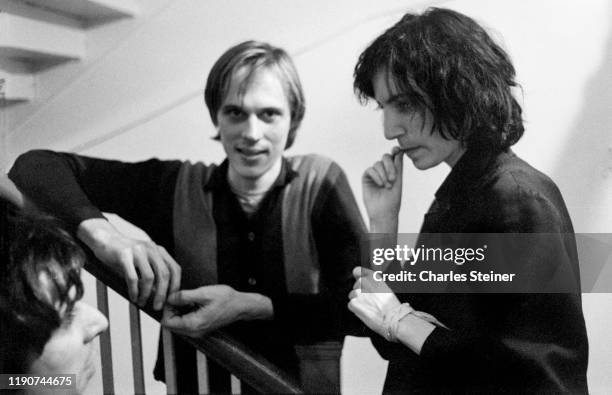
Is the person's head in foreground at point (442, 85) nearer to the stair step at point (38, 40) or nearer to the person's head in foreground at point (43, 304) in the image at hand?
the stair step at point (38, 40)

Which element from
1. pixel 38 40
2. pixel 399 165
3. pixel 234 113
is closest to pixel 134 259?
pixel 234 113

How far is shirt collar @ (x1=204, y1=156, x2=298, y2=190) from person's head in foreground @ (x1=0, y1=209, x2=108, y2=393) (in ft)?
1.18

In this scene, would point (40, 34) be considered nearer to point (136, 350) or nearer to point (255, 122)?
point (255, 122)

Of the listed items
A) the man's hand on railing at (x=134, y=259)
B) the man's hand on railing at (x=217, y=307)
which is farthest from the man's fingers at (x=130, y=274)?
the man's hand on railing at (x=217, y=307)

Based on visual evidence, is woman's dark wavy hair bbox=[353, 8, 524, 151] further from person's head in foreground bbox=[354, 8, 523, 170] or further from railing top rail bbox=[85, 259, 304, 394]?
railing top rail bbox=[85, 259, 304, 394]

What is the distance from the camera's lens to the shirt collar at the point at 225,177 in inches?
63.1

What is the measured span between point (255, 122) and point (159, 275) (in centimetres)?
45

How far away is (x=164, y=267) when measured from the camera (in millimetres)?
1640

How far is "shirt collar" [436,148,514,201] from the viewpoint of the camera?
1.53 metres

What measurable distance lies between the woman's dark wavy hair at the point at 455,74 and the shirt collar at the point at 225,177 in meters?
0.31

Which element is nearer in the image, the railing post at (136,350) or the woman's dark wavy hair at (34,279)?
the woman's dark wavy hair at (34,279)

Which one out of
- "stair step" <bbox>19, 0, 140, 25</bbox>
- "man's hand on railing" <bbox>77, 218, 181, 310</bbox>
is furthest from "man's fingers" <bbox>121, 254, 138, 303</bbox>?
"stair step" <bbox>19, 0, 140, 25</bbox>

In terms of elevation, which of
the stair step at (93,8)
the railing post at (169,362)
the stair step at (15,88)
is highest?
the stair step at (93,8)

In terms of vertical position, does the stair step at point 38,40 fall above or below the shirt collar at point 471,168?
above
